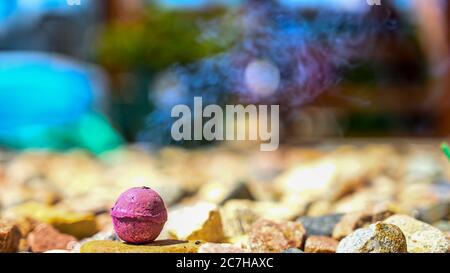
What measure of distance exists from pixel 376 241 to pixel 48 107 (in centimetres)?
241

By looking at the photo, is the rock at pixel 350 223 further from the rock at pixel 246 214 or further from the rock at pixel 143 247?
the rock at pixel 143 247

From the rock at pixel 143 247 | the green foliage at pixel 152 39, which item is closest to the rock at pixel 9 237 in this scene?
the rock at pixel 143 247

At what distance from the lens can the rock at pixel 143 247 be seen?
780 millimetres

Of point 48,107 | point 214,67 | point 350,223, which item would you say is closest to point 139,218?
point 350,223

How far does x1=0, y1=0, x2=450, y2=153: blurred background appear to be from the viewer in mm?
1541

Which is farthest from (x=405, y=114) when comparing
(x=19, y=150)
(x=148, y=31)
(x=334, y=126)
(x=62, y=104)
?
(x=19, y=150)

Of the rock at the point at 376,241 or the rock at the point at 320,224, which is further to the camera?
the rock at the point at 320,224

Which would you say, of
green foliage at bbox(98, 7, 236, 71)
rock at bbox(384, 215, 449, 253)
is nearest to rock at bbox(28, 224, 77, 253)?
rock at bbox(384, 215, 449, 253)

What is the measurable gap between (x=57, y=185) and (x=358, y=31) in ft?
2.38

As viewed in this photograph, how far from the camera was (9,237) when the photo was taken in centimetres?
90

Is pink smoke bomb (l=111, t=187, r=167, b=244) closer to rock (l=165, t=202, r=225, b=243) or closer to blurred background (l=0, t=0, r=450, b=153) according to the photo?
rock (l=165, t=202, r=225, b=243)

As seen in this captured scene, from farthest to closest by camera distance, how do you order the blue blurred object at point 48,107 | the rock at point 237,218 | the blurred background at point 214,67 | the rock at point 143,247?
1. the blue blurred object at point 48,107
2. the blurred background at point 214,67
3. the rock at point 237,218
4. the rock at point 143,247

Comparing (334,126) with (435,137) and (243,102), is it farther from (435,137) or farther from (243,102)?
(243,102)

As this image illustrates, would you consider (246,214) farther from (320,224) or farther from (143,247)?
(143,247)
